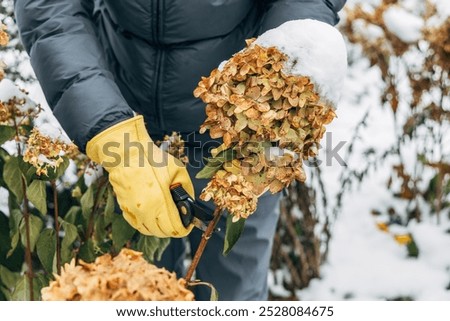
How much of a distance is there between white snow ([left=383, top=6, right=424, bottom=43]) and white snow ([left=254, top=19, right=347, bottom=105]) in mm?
1091

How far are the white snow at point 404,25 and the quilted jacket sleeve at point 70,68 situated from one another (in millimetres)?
1185

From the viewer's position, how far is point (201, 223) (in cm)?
107

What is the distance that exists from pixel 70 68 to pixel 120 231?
0.39 m

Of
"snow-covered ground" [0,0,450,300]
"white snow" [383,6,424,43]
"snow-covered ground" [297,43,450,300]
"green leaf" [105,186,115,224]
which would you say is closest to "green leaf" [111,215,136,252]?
"green leaf" [105,186,115,224]

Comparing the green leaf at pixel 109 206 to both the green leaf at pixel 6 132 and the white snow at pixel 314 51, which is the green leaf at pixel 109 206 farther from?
the white snow at pixel 314 51

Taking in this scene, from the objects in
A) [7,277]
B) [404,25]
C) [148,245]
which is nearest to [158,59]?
[148,245]

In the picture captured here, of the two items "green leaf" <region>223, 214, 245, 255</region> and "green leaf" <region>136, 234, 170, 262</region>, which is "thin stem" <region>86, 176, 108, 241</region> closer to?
"green leaf" <region>136, 234, 170, 262</region>

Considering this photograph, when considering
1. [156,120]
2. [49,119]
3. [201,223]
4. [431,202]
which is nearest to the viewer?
[201,223]

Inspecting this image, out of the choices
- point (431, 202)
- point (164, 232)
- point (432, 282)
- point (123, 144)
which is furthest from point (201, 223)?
Result: point (431, 202)

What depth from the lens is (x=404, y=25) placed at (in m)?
2.02

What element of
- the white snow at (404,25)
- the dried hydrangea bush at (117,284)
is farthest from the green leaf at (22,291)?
the white snow at (404,25)

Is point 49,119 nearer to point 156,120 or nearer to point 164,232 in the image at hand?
point 156,120
